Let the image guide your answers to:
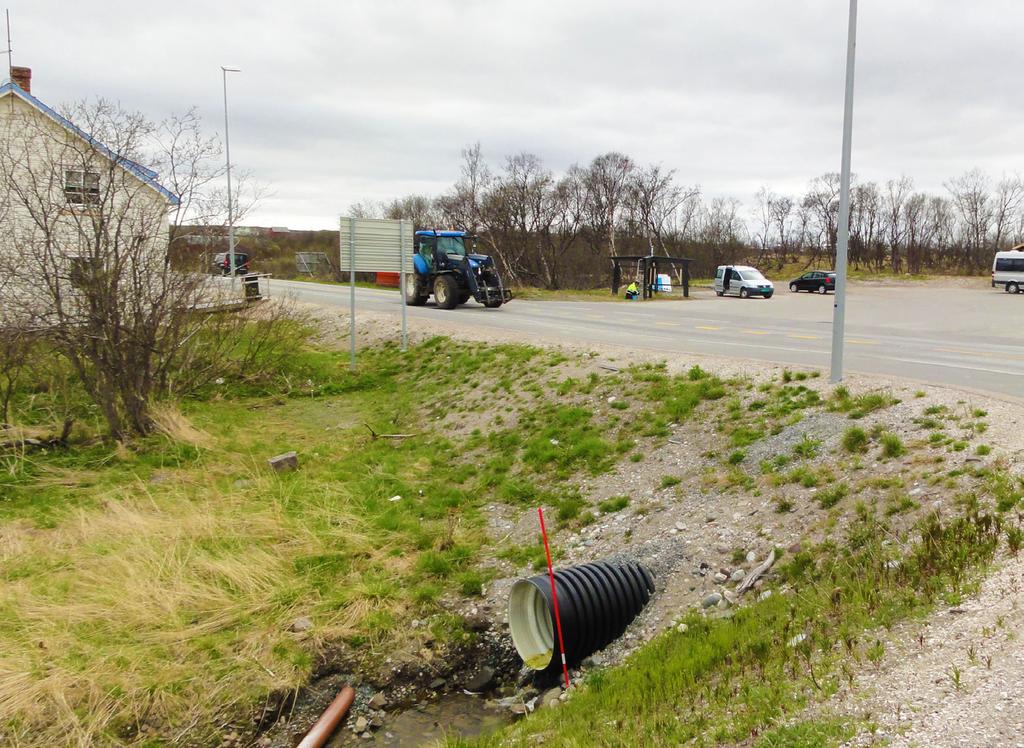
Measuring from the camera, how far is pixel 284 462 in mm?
10742

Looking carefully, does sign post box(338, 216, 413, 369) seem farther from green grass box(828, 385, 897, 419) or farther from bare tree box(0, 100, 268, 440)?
green grass box(828, 385, 897, 419)

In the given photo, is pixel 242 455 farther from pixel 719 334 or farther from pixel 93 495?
pixel 719 334

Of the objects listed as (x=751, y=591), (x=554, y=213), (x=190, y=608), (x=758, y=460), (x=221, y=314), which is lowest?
(x=190, y=608)

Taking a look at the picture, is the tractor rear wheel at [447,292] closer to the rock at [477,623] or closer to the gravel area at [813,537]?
the gravel area at [813,537]

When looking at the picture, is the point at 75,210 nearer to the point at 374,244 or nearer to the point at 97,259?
the point at 97,259

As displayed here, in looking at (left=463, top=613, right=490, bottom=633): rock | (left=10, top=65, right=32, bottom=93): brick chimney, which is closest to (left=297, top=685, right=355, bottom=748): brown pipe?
(left=463, top=613, right=490, bottom=633): rock

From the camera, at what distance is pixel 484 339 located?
16641mm

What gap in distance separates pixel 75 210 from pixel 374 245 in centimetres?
672

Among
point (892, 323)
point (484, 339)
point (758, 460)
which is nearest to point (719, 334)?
point (484, 339)

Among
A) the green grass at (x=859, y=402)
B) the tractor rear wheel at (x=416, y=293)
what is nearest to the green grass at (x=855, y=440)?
the green grass at (x=859, y=402)

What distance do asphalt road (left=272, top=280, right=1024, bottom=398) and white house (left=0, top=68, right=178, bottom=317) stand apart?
7988 millimetres

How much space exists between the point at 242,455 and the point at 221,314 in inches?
226

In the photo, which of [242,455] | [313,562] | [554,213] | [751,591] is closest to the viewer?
[751,591]

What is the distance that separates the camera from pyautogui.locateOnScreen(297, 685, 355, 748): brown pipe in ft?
17.6
